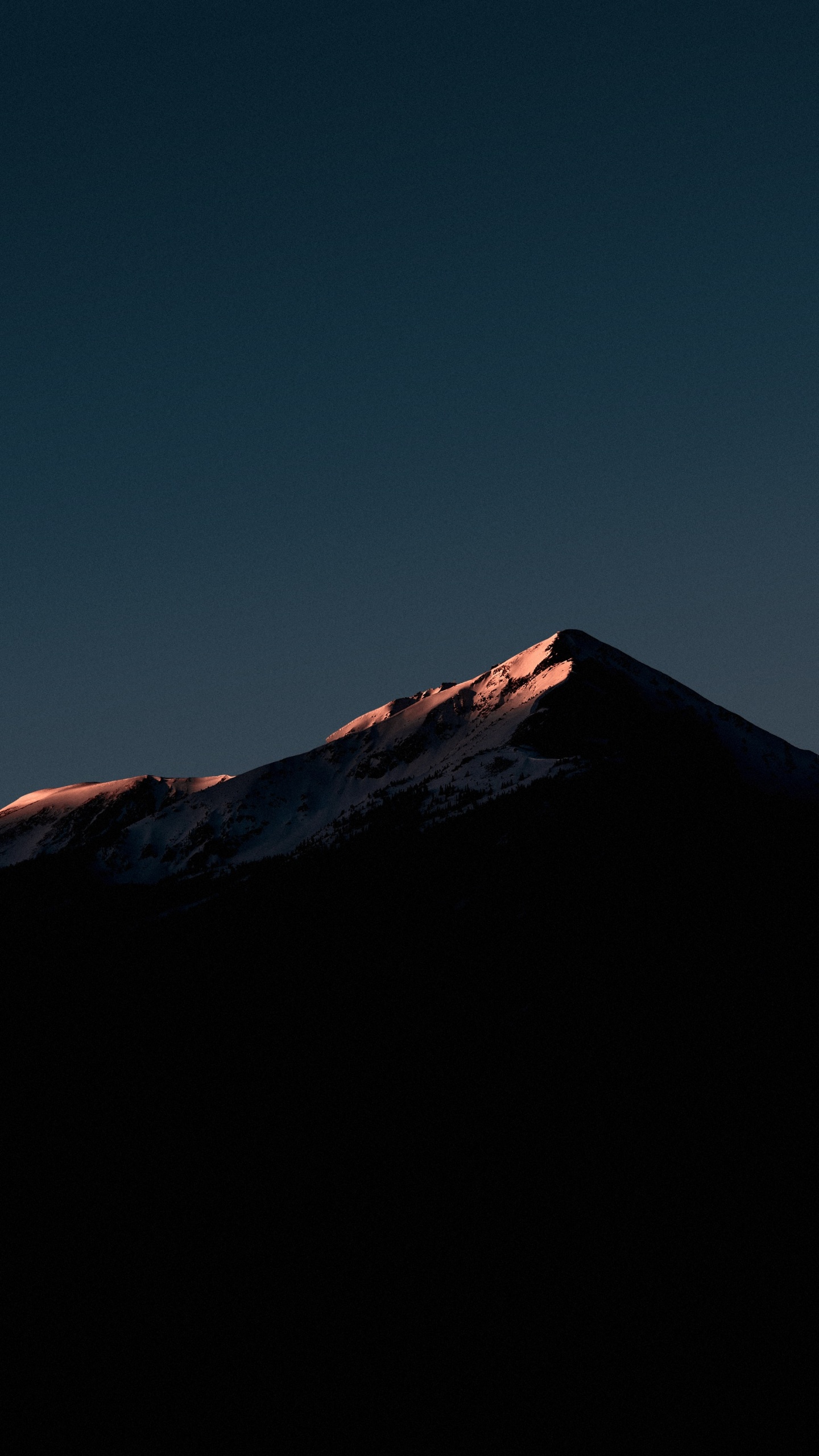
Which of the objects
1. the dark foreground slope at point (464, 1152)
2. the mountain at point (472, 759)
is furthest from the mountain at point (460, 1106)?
the mountain at point (472, 759)

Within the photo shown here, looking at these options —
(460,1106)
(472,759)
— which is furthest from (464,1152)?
(472,759)

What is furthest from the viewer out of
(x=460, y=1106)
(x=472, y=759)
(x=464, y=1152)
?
(x=472, y=759)

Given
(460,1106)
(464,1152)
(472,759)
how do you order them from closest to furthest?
(464,1152), (460,1106), (472,759)

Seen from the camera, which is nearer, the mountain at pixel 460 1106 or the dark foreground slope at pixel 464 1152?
the dark foreground slope at pixel 464 1152

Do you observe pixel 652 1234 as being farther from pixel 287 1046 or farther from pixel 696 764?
pixel 696 764

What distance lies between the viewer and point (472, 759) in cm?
9938

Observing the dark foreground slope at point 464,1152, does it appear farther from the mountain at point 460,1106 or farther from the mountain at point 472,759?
the mountain at point 472,759

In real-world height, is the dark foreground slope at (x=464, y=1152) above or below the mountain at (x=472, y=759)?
below

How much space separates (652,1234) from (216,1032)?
35.1 meters

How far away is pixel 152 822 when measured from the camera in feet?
438

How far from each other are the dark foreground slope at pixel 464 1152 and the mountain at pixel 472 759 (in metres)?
12.6

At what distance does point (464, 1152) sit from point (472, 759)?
56.3m

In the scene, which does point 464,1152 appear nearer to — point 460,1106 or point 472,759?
point 460,1106

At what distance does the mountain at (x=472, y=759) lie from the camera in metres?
94.7
